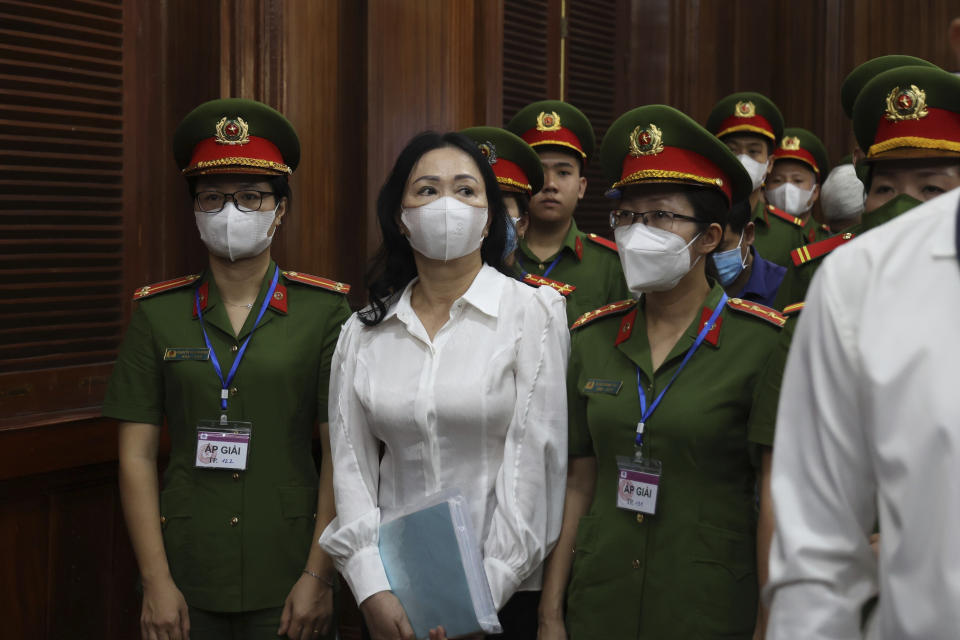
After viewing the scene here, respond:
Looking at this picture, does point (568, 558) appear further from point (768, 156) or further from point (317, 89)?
point (768, 156)

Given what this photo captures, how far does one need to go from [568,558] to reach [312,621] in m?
0.61

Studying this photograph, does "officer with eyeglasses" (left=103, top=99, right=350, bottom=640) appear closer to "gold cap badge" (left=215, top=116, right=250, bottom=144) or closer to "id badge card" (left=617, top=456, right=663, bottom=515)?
"gold cap badge" (left=215, top=116, right=250, bottom=144)

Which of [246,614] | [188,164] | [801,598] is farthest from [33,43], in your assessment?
[801,598]

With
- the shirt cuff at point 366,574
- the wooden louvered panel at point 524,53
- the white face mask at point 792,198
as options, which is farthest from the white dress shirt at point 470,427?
the white face mask at point 792,198

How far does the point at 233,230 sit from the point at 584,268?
140cm

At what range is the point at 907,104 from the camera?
2316mm

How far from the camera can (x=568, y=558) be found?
212cm

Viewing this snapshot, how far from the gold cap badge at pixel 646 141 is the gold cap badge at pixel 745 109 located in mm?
2418

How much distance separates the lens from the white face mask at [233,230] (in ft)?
7.88

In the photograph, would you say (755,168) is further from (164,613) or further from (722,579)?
(164,613)

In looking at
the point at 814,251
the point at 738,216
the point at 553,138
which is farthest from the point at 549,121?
the point at 814,251

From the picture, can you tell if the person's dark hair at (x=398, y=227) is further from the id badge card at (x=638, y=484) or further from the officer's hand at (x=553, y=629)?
the officer's hand at (x=553, y=629)

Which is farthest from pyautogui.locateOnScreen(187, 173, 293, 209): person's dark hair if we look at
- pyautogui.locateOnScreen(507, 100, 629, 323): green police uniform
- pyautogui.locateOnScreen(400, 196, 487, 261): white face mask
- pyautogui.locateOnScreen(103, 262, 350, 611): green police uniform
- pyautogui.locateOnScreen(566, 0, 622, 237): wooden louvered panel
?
pyautogui.locateOnScreen(566, 0, 622, 237): wooden louvered panel

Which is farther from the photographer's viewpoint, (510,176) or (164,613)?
(510,176)
